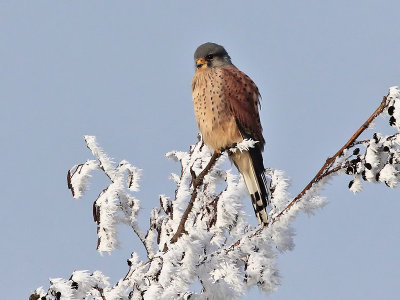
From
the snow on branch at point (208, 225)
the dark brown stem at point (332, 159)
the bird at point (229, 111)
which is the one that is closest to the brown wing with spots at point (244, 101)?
the bird at point (229, 111)

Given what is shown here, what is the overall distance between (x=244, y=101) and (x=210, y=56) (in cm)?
72

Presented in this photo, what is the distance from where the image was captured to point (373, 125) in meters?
2.74

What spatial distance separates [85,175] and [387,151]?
1.67 metres

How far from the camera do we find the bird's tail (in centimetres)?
509

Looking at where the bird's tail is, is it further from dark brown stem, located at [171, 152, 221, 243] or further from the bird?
dark brown stem, located at [171, 152, 221, 243]

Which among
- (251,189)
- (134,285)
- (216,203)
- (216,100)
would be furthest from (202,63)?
(134,285)

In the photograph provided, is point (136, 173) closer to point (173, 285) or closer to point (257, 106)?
point (173, 285)

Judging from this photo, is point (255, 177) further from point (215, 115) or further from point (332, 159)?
point (332, 159)

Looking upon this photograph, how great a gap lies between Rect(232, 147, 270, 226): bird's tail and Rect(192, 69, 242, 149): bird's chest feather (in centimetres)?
24

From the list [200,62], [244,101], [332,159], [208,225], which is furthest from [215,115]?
[332,159]

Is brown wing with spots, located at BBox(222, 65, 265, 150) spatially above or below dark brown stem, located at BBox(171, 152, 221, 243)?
above

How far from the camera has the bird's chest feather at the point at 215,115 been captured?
6074 mm

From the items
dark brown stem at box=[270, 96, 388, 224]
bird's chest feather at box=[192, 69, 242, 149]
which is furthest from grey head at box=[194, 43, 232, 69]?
dark brown stem at box=[270, 96, 388, 224]

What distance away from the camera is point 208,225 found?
12.2 ft
